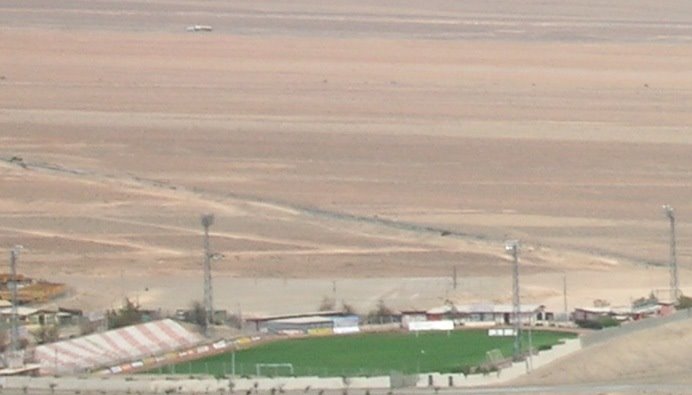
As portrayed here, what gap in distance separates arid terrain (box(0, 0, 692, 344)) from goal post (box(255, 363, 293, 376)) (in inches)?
215

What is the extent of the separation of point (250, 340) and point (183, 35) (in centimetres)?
5069

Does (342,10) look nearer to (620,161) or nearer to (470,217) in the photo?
(620,161)

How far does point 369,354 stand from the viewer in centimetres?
2833

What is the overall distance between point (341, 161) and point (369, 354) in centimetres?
2004

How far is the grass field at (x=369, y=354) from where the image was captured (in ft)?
88.4

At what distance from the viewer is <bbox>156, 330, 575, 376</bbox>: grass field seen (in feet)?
88.4

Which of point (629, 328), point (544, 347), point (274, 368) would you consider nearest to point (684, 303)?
point (629, 328)

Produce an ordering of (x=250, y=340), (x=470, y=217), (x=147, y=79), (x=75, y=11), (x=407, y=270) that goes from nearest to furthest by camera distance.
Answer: (x=250, y=340)
(x=407, y=270)
(x=470, y=217)
(x=147, y=79)
(x=75, y=11)

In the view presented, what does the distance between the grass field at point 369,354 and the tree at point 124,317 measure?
5.58 feet

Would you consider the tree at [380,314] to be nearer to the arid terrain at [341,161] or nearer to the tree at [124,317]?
the arid terrain at [341,161]

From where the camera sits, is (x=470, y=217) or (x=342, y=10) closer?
(x=470, y=217)

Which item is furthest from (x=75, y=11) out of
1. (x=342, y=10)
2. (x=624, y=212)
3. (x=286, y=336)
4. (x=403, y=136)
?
(x=286, y=336)

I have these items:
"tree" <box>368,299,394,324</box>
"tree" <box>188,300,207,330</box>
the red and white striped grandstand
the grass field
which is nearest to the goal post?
the grass field

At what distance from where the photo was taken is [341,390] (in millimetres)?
25234
